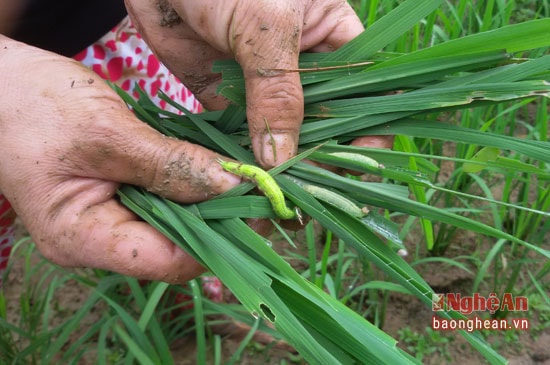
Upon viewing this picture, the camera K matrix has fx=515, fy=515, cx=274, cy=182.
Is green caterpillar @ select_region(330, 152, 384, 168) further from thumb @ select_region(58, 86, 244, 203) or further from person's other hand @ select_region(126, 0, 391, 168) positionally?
thumb @ select_region(58, 86, 244, 203)

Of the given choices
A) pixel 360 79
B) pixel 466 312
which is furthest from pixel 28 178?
pixel 466 312

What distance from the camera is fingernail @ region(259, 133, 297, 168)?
112cm

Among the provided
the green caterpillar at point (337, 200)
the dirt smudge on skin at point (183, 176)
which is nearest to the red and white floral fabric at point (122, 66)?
the dirt smudge on skin at point (183, 176)

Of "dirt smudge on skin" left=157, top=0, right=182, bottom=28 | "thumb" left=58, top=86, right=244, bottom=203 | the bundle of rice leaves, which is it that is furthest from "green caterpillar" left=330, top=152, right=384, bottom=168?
"dirt smudge on skin" left=157, top=0, right=182, bottom=28

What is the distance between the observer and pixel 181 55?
1382mm

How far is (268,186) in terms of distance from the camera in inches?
39.9

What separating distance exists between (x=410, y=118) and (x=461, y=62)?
0.16 meters

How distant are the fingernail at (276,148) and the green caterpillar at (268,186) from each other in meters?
0.07

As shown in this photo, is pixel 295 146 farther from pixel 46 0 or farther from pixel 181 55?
pixel 46 0

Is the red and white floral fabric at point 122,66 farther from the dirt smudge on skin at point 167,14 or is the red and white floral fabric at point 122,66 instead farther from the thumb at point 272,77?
the thumb at point 272,77

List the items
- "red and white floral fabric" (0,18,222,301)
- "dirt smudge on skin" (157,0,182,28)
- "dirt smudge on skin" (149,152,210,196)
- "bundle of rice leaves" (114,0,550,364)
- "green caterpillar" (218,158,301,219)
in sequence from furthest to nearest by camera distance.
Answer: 1. "red and white floral fabric" (0,18,222,301)
2. "dirt smudge on skin" (157,0,182,28)
3. "dirt smudge on skin" (149,152,210,196)
4. "green caterpillar" (218,158,301,219)
5. "bundle of rice leaves" (114,0,550,364)

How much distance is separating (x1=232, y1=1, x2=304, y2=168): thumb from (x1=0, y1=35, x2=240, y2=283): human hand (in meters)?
0.12

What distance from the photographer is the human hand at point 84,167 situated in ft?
3.55

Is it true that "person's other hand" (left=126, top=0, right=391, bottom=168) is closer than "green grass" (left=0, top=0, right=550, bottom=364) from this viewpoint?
No
